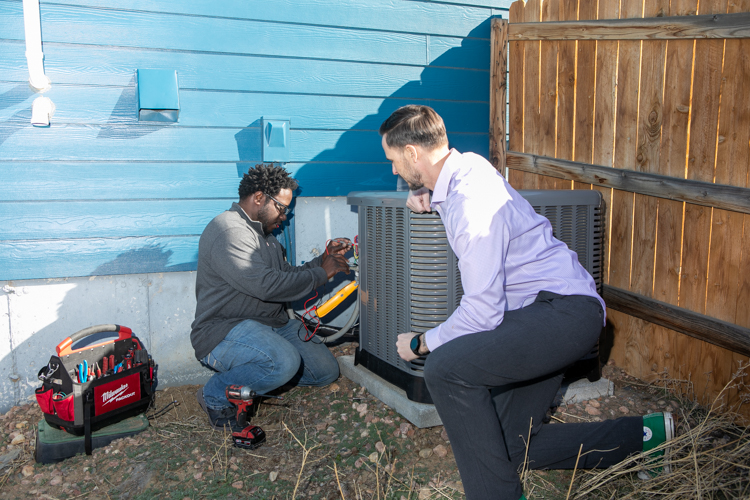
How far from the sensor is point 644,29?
3.13m

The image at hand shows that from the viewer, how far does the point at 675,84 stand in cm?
301

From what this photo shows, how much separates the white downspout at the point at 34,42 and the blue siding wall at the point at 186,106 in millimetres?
52

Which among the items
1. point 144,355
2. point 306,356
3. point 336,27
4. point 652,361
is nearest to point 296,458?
point 306,356

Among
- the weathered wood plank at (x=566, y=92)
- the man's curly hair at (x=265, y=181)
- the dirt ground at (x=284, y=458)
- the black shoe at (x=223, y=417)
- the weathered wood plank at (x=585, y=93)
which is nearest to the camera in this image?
the dirt ground at (x=284, y=458)

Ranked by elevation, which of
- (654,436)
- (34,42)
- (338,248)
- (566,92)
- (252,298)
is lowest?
(654,436)

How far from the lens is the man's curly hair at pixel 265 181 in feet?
11.0

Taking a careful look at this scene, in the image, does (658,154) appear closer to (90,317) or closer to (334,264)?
(334,264)

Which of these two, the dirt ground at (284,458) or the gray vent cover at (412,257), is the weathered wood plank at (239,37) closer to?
the gray vent cover at (412,257)

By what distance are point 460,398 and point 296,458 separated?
3.77 feet

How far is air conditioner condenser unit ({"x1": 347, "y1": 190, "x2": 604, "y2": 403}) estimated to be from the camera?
274 cm

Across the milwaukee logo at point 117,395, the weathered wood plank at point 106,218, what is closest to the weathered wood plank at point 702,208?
the weathered wood plank at point 106,218

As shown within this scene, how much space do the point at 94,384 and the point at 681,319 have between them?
3.20m

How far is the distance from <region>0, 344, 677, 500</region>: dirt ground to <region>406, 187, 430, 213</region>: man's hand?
118 cm

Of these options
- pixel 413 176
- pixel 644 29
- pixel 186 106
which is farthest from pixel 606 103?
pixel 186 106
